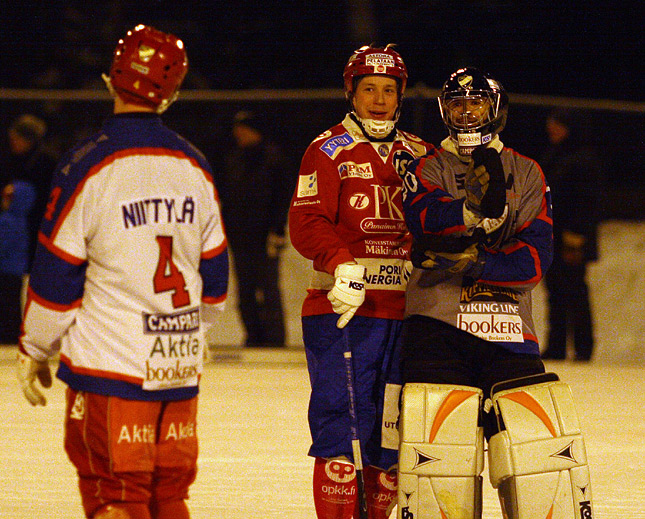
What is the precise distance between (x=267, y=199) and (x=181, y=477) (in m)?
5.25

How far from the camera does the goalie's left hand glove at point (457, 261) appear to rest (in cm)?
360

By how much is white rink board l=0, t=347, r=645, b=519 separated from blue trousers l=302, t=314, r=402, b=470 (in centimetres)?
50

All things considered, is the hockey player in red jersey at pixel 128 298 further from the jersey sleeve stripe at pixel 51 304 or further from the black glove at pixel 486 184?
the black glove at pixel 486 184

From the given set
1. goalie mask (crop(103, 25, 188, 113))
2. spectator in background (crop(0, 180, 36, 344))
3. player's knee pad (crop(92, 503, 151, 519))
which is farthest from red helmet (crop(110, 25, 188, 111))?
spectator in background (crop(0, 180, 36, 344))

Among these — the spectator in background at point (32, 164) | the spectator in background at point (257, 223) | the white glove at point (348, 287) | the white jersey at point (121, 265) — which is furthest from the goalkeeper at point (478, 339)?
the spectator in background at point (32, 164)

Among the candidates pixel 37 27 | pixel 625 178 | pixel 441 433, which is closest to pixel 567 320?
pixel 625 178

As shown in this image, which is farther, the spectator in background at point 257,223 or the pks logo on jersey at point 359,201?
the spectator in background at point 257,223

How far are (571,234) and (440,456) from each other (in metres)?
4.79

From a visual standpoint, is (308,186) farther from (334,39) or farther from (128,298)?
(334,39)

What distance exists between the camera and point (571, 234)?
8055 mm

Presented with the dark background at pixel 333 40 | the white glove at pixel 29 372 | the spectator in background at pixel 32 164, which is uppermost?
the dark background at pixel 333 40

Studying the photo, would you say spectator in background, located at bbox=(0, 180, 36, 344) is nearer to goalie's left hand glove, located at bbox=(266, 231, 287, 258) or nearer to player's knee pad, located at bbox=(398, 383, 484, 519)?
goalie's left hand glove, located at bbox=(266, 231, 287, 258)

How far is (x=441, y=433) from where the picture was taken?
3547 millimetres

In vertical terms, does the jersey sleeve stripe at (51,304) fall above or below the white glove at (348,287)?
below
